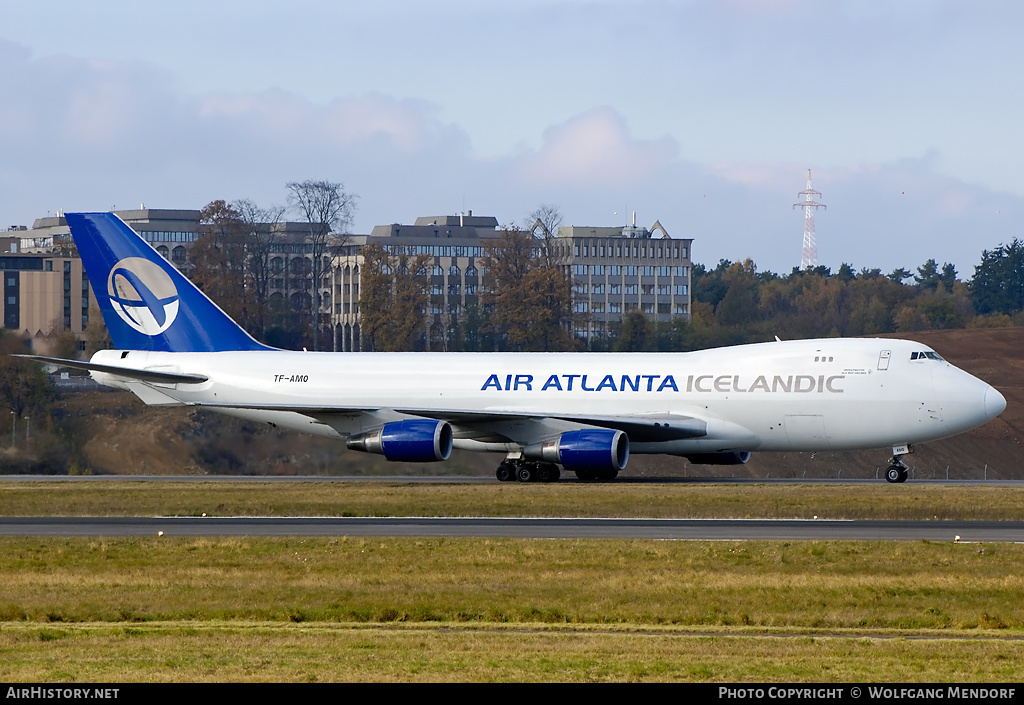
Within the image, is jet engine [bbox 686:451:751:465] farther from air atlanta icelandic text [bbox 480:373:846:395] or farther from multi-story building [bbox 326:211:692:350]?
multi-story building [bbox 326:211:692:350]

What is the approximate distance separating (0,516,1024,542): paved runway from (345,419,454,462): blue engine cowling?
8.90 meters

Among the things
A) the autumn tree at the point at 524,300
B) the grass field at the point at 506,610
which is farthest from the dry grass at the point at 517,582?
the autumn tree at the point at 524,300

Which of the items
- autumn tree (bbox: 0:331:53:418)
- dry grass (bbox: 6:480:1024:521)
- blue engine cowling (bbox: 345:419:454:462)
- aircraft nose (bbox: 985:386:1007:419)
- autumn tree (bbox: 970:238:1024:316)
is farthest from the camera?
autumn tree (bbox: 970:238:1024:316)

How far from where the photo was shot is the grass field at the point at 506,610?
13.1 metres

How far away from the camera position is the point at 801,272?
176 meters

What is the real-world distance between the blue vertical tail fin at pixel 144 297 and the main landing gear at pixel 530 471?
1044 cm

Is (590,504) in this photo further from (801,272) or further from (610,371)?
(801,272)

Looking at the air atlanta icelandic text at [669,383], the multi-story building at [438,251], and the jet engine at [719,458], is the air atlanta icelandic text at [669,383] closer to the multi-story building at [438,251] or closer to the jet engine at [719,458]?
the jet engine at [719,458]

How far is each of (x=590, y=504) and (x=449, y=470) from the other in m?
13.6

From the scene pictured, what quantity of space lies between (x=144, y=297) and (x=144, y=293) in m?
0.13

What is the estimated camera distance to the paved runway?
25.7 meters

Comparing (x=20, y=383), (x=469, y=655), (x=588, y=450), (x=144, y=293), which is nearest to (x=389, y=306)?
(x=20, y=383)

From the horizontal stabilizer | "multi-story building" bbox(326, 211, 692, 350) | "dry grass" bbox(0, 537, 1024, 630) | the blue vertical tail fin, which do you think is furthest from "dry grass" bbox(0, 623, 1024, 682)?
"multi-story building" bbox(326, 211, 692, 350)

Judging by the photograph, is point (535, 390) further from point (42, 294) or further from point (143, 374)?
point (42, 294)
